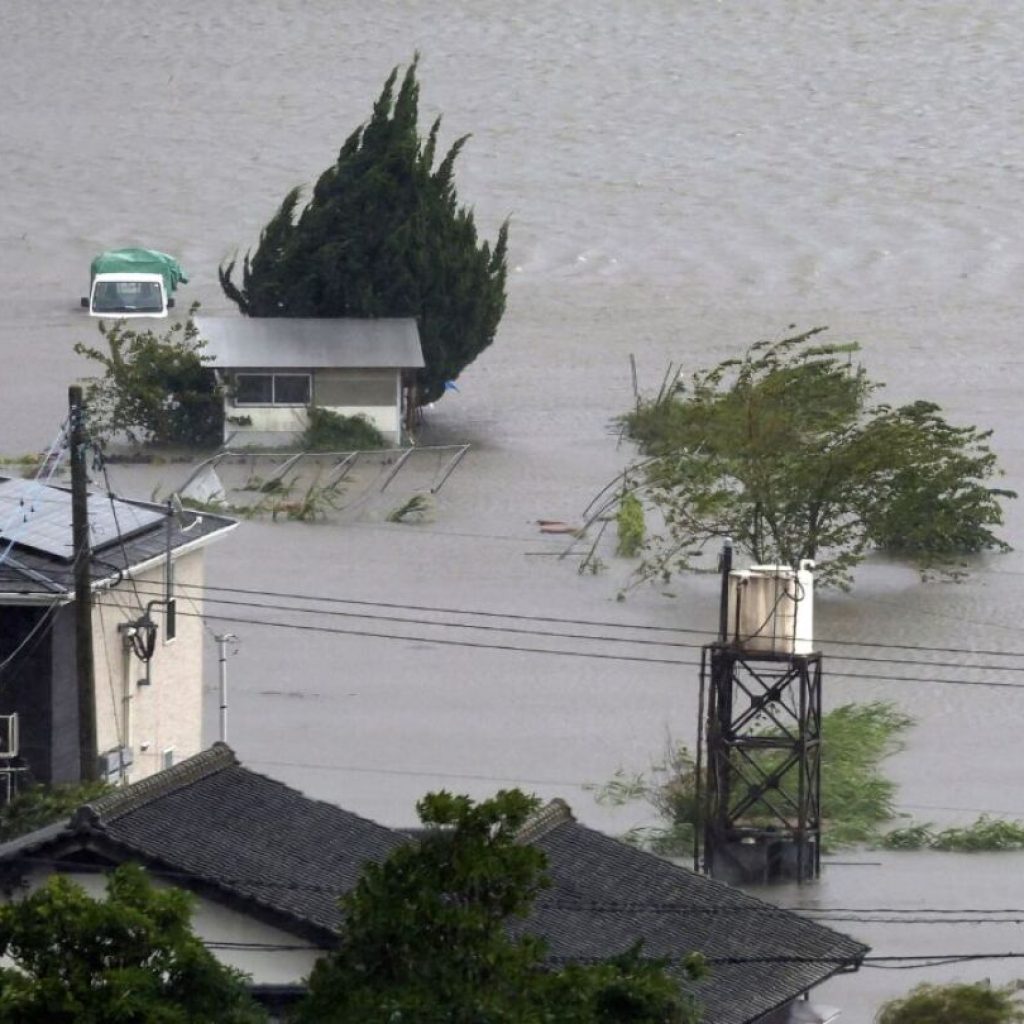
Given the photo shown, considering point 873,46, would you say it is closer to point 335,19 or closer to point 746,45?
point 746,45

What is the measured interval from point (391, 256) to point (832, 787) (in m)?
16.3

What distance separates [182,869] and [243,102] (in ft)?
161

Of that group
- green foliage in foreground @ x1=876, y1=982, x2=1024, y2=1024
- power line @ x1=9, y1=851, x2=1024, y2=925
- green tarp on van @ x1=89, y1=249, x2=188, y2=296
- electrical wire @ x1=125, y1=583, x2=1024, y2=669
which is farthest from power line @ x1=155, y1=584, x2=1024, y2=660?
green tarp on van @ x1=89, y1=249, x2=188, y2=296

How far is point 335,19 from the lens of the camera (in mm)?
63969

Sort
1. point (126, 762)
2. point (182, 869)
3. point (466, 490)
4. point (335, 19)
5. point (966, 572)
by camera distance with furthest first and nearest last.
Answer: point (335, 19), point (466, 490), point (966, 572), point (126, 762), point (182, 869)

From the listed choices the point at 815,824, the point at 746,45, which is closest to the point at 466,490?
the point at 815,824

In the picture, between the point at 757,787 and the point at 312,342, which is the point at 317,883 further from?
the point at 312,342

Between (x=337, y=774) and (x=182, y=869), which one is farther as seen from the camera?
(x=337, y=774)

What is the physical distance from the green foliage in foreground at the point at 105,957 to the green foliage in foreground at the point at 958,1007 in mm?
6369

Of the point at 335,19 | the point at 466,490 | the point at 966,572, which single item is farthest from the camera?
the point at 335,19

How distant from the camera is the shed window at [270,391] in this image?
112 ft

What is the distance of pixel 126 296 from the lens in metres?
42.9

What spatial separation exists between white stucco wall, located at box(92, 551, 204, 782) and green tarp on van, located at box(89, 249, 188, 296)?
24564 mm

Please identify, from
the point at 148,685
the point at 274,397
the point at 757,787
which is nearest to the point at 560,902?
the point at 148,685
